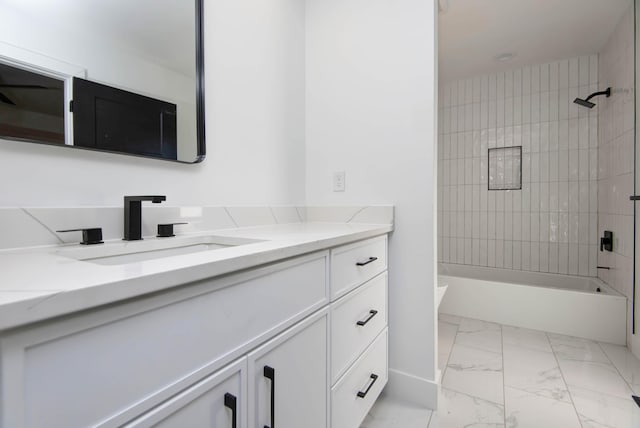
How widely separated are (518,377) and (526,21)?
2.49m

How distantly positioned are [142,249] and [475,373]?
1.87 meters

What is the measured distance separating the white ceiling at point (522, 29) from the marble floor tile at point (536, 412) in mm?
2422

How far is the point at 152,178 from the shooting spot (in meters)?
1.08

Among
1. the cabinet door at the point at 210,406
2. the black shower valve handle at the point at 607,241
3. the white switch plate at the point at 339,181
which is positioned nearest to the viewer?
the cabinet door at the point at 210,406

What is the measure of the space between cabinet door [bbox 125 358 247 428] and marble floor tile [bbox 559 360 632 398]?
6.21 ft

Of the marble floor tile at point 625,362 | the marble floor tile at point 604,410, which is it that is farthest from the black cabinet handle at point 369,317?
the marble floor tile at point 625,362

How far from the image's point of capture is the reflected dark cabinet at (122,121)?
0.90m

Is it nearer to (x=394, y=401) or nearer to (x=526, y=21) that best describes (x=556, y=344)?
(x=394, y=401)

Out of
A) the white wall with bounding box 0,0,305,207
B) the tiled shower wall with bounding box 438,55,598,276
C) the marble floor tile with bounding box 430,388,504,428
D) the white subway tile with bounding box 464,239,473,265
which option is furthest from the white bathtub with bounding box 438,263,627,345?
the white wall with bounding box 0,0,305,207

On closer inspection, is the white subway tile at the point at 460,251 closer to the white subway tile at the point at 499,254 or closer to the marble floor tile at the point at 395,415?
the white subway tile at the point at 499,254

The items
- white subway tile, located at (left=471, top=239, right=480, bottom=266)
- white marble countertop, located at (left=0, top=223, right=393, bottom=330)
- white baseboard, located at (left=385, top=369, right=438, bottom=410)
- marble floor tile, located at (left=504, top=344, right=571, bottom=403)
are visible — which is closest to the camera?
white marble countertop, located at (left=0, top=223, right=393, bottom=330)

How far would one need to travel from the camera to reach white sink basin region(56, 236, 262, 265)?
806 millimetres

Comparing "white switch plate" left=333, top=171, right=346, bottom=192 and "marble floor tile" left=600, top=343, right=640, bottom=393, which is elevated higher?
"white switch plate" left=333, top=171, right=346, bottom=192

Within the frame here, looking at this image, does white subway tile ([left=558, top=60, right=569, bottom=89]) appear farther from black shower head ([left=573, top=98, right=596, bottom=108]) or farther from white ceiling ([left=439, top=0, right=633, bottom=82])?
black shower head ([left=573, top=98, right=596, bottom=108])
